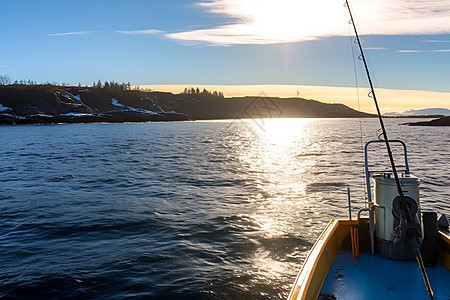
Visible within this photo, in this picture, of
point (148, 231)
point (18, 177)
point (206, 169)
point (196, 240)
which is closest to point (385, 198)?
point (196, 240)

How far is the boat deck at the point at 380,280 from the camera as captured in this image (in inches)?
247

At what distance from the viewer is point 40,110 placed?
636 feet

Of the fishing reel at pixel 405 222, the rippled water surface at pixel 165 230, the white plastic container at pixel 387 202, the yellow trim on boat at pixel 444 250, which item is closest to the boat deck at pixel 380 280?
the yellow trim on boat at pixel 444 250

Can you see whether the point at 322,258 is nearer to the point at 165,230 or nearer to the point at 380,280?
the point at 380,280

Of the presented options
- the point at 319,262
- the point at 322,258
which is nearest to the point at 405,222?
the point at 322,258

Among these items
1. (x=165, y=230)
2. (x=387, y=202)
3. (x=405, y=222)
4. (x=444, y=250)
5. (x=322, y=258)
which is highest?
(x=387, y=202)

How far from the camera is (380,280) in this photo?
264 inches

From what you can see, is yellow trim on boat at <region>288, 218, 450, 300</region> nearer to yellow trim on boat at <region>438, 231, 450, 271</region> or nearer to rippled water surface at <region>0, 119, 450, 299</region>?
yellow trim on boat at <region>438, 231, 450, 271</region>

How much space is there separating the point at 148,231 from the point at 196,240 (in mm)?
2072

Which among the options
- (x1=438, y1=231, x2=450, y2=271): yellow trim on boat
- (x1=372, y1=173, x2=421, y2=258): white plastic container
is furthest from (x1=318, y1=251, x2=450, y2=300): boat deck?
(x1=372, y1=173, x2=421, y2=258): white plastic container

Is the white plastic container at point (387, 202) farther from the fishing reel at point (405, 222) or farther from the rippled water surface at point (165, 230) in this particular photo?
the rippled water surface at point (165, 230)

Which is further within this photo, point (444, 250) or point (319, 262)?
point (444, 250)

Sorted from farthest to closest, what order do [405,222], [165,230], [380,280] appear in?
[165,230]
[405,222]
[380,280]

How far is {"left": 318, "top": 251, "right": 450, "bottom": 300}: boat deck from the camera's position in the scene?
627 cm
